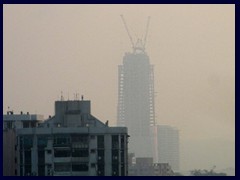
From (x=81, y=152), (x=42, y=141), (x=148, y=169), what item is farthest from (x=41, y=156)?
(x=148, y=169)

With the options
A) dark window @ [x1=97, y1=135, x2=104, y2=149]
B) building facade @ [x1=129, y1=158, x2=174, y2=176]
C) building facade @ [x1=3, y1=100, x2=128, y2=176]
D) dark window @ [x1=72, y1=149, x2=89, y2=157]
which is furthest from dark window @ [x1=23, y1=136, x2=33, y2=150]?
building facade @ [x1=129, y1=158, x2=174, y2=176]

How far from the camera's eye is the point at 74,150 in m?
78.6

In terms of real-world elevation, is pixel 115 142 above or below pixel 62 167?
above

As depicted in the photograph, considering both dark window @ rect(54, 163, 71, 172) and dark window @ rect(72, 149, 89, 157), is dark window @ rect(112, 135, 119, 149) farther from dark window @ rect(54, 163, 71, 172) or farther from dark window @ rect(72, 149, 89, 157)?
dark window @ rect(54, 163, 71, 172)

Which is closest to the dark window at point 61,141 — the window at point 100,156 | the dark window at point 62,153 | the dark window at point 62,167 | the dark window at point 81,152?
the dark window at point 62,153

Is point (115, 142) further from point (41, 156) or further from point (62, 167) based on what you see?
point (41, 156)

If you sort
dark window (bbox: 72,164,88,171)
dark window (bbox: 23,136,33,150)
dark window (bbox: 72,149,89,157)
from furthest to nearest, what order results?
dark window (bbox: 23,136,33,150) < dark window (bbox: 72,149,89,157) < dark window (bbox: 72,164,88,171)

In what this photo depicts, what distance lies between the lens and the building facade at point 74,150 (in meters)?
78.4

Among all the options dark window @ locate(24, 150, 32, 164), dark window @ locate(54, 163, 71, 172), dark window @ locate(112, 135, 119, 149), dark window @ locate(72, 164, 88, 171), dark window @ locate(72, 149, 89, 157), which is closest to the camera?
dark window @ locate(54, 163, 71, 172)

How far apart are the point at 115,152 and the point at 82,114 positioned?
5.50m

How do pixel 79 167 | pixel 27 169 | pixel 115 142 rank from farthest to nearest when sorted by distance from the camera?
pixel 27 169
pixel 115 142
pixel 79 167

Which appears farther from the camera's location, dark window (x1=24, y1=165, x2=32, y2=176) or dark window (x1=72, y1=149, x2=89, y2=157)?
dark window (x1=24, y1=165, x2=32, y2=176)

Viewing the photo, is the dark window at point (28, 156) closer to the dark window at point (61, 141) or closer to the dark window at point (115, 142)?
the dark window at point (61, 141)

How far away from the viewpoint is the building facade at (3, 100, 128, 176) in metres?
78.4
